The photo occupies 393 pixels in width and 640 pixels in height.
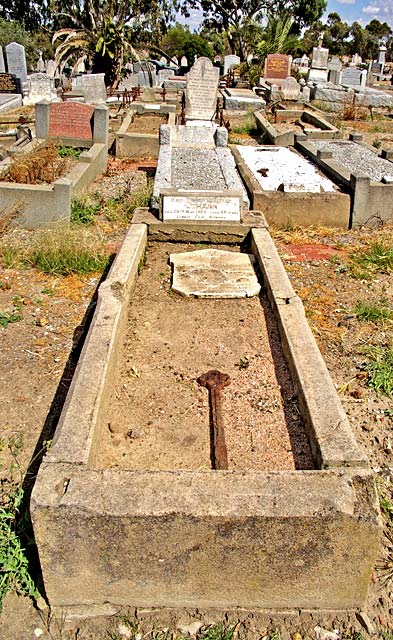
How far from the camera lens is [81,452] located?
2.46 m

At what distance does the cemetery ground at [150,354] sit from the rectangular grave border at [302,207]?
0.23 metres

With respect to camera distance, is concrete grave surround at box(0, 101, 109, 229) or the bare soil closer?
concrete grave surround at box(0, 101, 109, 229)

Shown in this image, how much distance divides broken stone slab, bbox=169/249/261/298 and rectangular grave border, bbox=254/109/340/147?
21.9 ft

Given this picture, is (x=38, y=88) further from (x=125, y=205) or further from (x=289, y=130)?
(x=125, y=205)

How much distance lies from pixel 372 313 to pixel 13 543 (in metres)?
3.61

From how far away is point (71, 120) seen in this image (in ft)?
31.9

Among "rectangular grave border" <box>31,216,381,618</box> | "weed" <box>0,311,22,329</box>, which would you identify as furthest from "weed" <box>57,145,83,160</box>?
"rectangular grave border" <box>31,216,381,618</box>

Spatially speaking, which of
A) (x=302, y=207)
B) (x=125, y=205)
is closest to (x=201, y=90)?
(x=125, y=205)

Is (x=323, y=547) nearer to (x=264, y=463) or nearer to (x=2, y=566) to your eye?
(x=264, y=463)

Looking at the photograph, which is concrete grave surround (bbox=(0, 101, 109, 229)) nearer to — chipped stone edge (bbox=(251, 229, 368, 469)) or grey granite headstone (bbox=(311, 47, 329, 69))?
chipped stone edge (bbox=(251, 229, 368, 469))

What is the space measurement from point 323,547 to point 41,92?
18.2 meters

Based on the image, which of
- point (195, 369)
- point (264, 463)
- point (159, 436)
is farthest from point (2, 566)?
point (195, 369)

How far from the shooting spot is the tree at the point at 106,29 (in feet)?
64.8

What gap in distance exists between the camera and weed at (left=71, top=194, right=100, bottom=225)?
23.3ft
